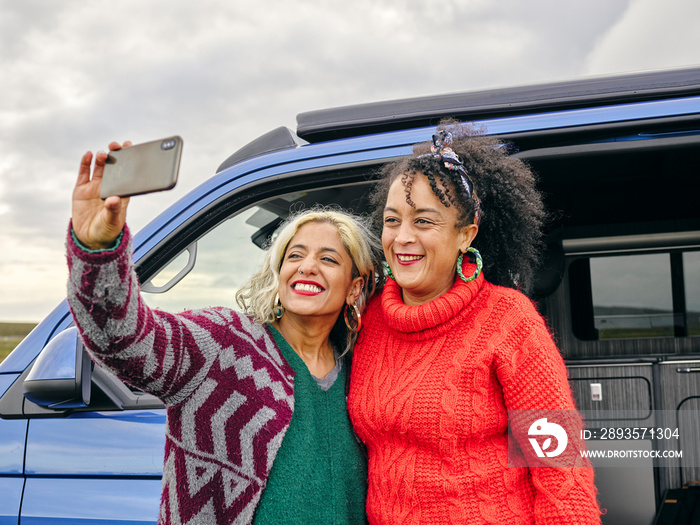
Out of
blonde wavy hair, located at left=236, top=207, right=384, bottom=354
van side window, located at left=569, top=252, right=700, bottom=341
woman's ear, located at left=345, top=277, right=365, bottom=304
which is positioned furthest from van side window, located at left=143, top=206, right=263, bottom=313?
van side window, located at left=569, top=252, right=700, bottom=341

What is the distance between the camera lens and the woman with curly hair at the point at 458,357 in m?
1.52

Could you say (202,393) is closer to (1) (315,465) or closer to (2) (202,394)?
(2) (202,394)

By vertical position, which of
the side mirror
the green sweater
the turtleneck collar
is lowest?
the green sweater

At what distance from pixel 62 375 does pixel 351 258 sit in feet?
3.11

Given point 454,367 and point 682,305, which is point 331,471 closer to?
point 454,367

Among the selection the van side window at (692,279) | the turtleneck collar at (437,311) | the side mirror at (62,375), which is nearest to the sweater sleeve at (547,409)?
the turtleneck collar at (437,311)

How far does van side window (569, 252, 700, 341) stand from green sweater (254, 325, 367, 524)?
1923 mm

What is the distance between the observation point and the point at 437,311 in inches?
65.7

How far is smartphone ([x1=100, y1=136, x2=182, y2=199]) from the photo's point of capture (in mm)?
1095

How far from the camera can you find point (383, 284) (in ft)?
6.86

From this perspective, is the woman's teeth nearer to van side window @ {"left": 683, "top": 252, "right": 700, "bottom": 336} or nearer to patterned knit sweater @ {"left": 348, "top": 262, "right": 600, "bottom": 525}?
patterned knit sweater @ {"left": 348, "top": 262, "right": 600, "bottom": 525}

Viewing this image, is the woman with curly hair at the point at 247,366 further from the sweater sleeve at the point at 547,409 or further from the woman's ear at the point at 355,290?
the sweater sleeve at the point at 547,409

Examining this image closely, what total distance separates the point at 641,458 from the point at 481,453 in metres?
1.72

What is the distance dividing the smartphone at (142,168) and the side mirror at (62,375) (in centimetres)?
78
